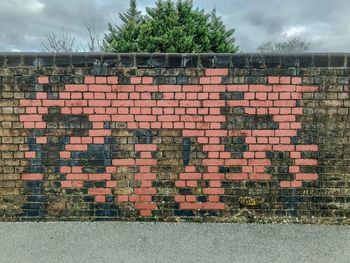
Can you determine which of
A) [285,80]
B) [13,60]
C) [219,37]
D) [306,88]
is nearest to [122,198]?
[13,60]

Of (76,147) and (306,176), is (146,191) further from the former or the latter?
(306,176)

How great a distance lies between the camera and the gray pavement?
10.1 feet

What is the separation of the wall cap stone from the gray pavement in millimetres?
1714

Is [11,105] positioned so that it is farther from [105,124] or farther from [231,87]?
[231,87]

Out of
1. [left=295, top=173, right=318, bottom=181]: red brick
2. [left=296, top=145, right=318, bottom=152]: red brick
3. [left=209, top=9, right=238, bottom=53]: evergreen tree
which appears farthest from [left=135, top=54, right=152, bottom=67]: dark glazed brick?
[left=209, top=9, right=238, bottom=53]: evergreen tree

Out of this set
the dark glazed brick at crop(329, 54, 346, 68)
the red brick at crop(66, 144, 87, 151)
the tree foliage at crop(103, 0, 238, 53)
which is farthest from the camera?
the tree foliage at crop(103, 0, 238, 53)

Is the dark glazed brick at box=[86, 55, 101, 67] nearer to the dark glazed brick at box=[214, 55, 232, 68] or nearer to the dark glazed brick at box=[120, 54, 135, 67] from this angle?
the dark glazed brick at box=[120, 54, 135, 67]

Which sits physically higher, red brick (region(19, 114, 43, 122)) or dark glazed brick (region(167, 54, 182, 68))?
dark glazed brick (region(167, 54, 182, 68))

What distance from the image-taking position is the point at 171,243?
3.33 meters

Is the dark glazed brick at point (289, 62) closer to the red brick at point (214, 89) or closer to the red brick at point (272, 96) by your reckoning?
the red brick at point (272, 96)

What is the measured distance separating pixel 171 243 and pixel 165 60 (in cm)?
187

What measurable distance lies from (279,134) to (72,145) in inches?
88.4

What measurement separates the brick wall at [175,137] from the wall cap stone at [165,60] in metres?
0.01

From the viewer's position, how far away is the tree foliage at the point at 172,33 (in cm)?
768
